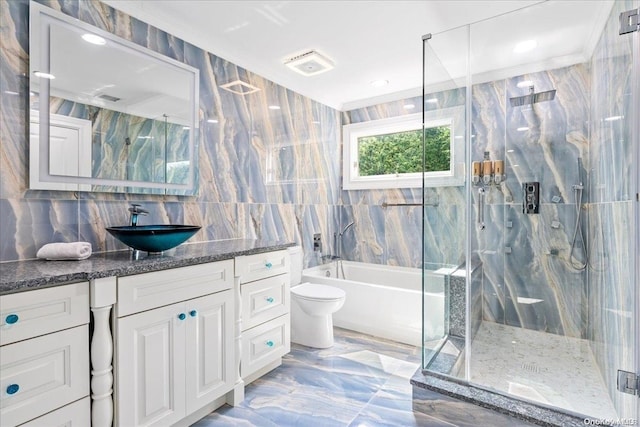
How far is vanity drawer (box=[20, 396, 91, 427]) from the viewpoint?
3.86ft

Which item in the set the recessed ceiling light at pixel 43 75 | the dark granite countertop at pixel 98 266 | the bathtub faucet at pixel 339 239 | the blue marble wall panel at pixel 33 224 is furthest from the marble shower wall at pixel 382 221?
the recessed ceiling light at pixel 43 75

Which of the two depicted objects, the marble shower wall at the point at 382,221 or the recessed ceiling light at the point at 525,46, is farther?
the marble shower wall at the point at 382,221

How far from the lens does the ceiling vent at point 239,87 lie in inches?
104

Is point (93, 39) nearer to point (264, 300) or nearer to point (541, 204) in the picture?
point (264, 300)

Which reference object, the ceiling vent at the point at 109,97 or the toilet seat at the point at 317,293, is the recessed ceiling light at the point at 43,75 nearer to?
the ceiling vent at the point at 109,97

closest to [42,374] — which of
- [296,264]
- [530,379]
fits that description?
[296,264]

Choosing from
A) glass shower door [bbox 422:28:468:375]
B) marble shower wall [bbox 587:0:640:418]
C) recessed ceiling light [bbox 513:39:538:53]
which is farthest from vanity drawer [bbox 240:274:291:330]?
recessed ceiling light [bbox 513:39:538:53]

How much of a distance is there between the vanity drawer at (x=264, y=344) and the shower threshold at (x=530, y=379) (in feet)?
3.11

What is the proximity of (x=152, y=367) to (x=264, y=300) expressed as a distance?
811 millimetres

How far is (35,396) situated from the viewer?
116cm

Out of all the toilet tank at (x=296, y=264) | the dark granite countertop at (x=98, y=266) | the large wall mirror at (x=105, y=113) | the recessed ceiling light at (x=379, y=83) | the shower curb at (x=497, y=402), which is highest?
the recessed ceiling light at (x=379, y=83)

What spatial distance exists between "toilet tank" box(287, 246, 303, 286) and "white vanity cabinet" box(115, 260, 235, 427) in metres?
1.24

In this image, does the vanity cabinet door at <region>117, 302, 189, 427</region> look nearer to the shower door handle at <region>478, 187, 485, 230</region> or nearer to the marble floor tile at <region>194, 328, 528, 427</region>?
Result: the marble floor tile at <region>194, 328, 528, 427</region>

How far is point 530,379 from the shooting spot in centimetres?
206
